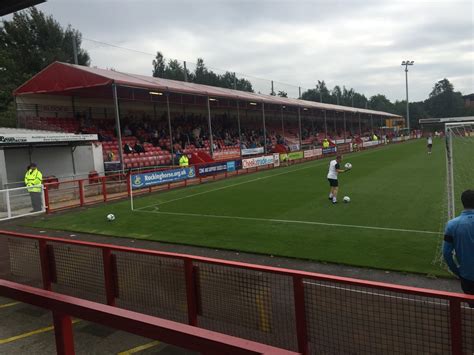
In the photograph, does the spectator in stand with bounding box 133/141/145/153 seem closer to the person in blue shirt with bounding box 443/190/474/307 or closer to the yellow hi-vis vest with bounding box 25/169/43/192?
the yellow hi-vis vest with bounding box 25/169/43/192

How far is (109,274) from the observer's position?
6.31 metres

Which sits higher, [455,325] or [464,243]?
[464,243]

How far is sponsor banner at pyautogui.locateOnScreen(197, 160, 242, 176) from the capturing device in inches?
999

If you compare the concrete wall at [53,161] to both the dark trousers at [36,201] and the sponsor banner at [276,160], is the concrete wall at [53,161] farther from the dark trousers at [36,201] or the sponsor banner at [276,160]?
the sponsor banner at [276,160]

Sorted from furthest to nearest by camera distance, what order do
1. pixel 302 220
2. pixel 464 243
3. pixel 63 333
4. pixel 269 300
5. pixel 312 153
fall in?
pixel 312 153 → pixel 302 220 → pixel 269 300 → pixel 464 243 → pixel 63 333

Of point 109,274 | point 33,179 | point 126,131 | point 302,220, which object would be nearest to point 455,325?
point 109,274

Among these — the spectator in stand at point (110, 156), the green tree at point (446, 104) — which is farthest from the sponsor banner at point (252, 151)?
the green tree at point (446, 104)

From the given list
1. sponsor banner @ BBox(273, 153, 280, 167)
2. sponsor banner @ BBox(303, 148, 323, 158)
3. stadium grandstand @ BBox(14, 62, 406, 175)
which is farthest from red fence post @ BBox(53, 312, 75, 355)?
sponsor banner @ BBox(303, 148, 323, 158)

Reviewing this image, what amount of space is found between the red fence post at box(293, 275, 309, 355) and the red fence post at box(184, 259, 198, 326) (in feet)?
4.86

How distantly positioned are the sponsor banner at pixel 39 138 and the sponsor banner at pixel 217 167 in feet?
21.1

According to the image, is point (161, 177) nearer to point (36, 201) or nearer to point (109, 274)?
point (36, 201)

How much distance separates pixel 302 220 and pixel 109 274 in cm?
765

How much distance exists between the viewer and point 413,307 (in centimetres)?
404

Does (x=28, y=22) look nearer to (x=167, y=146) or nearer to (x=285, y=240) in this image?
(x=167, y=146)
